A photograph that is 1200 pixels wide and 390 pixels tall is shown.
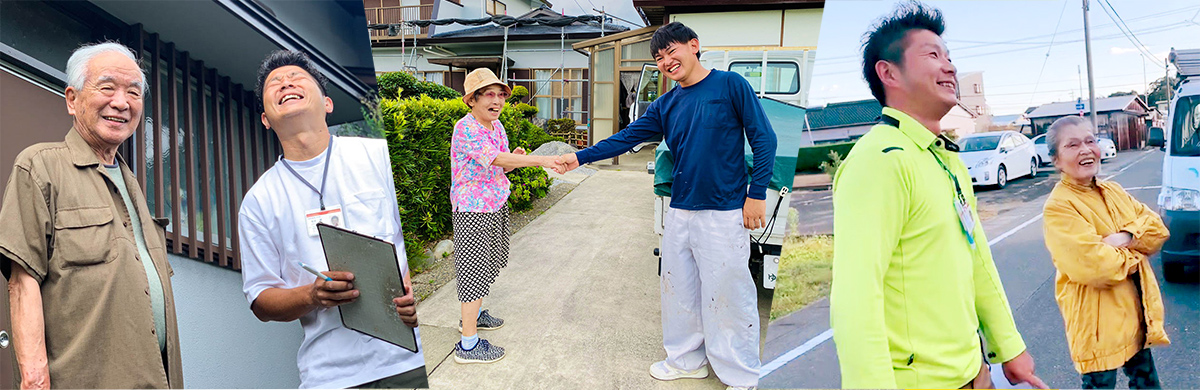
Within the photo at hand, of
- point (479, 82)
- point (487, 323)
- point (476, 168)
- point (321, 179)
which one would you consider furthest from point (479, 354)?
point (321, 179)

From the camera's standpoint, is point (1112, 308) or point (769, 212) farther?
point (769, 212)

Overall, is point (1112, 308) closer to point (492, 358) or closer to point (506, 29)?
point (492, 358)

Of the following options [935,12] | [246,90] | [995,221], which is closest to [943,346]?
[995,221]

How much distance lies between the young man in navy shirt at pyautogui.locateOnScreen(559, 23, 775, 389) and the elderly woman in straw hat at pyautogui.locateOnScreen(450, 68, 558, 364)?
398 mm

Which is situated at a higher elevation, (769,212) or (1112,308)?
(769,212)

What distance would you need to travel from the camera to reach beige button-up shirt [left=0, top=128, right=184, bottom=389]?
64.7 inches

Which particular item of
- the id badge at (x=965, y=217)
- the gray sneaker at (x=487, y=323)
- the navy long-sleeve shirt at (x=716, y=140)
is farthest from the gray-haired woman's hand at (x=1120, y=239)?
the gray sneaker at (x=487, y=323)

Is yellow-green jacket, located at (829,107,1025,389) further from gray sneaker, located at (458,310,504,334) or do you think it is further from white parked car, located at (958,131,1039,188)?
gray sneaker, located at (458,310,504,334)

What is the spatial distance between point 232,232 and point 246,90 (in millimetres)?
444

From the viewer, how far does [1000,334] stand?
143 centimetres

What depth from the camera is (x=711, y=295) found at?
2412 mm

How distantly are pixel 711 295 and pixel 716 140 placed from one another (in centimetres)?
63

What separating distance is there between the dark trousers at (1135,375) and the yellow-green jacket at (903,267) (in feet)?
1.60

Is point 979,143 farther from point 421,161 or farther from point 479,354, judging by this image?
point 421,161
